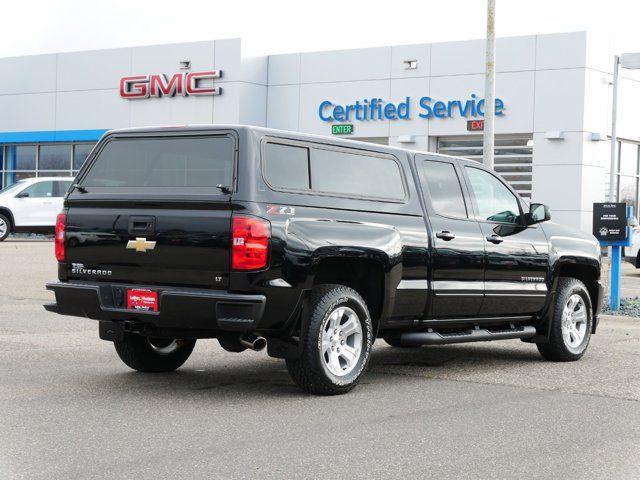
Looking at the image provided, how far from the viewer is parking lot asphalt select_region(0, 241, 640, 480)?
5.94m

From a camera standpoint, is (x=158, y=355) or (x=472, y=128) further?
(x=472, y=128)

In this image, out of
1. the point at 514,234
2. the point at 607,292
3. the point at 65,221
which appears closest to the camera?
the point at 65,221

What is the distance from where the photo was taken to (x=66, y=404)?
25.0 ft

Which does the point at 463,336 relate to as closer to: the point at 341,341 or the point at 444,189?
the point at 444,189

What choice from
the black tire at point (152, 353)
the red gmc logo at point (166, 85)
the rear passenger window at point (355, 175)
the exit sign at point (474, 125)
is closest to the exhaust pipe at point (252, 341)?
the rear passenger window at point (355, 175)

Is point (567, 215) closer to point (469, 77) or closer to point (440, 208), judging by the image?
point (469, 77)

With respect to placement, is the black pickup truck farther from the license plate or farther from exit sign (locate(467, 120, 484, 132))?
exit sign (locate(467, 120, 484, 132))

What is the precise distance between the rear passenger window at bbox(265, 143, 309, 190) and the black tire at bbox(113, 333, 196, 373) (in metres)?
1.81

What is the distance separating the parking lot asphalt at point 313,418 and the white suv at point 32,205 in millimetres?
18806

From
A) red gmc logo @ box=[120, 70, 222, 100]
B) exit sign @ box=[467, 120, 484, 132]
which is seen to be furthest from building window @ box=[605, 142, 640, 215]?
red gmc logo @ box=[120, 70, 222, 100]

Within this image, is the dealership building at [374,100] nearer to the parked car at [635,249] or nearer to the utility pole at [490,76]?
the parked car at [635,249]

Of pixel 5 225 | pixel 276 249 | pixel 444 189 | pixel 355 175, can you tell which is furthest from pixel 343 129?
pixel 276 249

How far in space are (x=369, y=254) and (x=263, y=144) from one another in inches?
45.9

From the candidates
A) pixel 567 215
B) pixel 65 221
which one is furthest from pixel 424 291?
pixel 567 215
